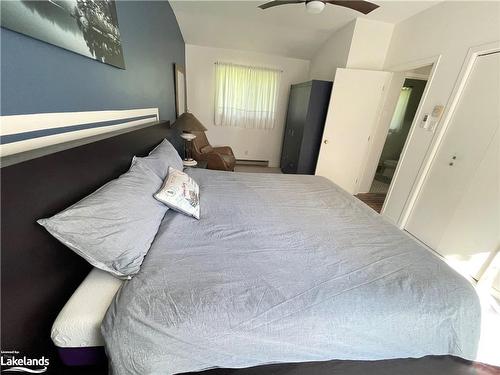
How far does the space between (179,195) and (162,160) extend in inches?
17.9

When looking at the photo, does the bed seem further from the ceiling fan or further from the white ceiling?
the white ceiling

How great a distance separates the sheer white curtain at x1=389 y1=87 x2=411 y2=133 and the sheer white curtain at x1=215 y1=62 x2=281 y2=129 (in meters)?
2.67

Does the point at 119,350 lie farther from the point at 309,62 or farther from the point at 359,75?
the point at 309,62

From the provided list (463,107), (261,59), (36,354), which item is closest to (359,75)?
(463,107)

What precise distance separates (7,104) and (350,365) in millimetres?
1614

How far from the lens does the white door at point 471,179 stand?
180 cm

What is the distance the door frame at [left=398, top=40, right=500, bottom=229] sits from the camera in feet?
6.20

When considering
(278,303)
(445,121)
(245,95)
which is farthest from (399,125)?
(278,303)

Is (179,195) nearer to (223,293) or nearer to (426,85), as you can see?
(223,293)

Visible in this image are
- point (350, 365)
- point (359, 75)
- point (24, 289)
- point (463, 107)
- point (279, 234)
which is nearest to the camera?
point (24, 289)

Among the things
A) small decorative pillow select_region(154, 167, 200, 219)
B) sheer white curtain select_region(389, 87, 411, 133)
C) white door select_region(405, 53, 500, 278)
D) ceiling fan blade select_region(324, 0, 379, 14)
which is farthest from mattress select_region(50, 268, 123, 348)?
sheer white curtain select_region(389, 87, 411, 133)

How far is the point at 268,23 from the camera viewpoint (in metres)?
3.13

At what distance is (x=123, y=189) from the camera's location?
39.0 inches

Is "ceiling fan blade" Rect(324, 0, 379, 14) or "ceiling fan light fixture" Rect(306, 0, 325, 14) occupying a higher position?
"ceiling fan blade" Rect(324, 0, 379, 14)
